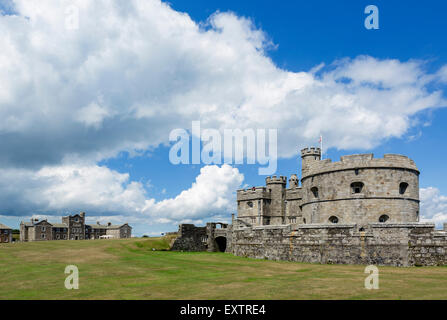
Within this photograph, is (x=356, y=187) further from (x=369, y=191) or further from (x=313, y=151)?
(x=313, y=151)

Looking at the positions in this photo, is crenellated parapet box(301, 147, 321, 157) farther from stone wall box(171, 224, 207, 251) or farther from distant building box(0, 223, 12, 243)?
distant building box(0, 223, 12, 243)

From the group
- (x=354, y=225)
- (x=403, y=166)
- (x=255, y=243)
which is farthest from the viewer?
(x=403, y=166)

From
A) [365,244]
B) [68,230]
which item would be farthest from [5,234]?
[365,244]

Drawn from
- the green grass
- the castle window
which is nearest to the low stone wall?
the green grass

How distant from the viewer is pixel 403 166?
32.8 metres

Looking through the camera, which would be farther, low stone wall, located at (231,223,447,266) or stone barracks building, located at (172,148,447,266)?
stone barracks building, located at (172,148,447,266)

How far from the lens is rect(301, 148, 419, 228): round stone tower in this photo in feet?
106

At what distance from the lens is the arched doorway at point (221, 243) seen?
47.2 m

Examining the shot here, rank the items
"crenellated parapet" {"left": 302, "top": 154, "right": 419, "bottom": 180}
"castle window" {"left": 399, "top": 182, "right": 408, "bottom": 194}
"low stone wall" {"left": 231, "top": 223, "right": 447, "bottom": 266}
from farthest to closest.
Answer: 1. "castle window" {"left": 399, "top": 182, "right": 408, "bottom": 194}
2. "crenellated parapet" {"left": 302, "top": 154, "right": 419, "bottom": 180}
3. "low stone wall" {"left": 231, "top": 223, "right": 447, "bottom": 266}
